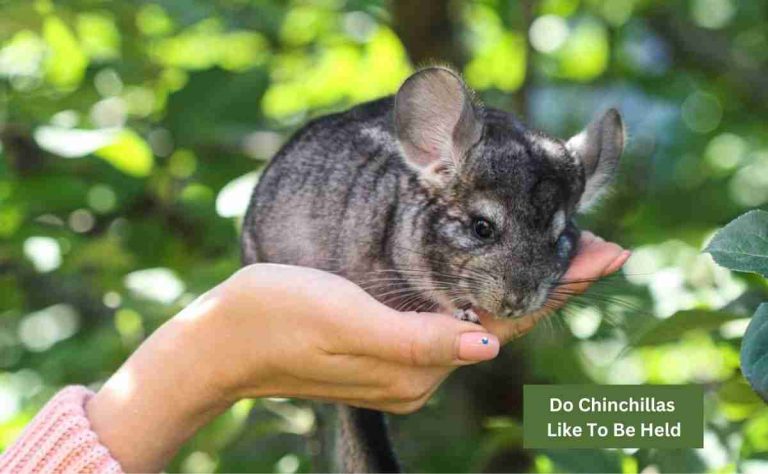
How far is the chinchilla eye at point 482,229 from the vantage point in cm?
192

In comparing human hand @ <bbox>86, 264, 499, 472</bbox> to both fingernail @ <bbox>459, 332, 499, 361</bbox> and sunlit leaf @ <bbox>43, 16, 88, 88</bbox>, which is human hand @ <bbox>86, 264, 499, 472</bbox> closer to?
fingernail @ <bbox>459, 332, 499, 361</bbox>

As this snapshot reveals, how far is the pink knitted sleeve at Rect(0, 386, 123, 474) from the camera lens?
1910 mm

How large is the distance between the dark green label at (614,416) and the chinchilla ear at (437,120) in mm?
449

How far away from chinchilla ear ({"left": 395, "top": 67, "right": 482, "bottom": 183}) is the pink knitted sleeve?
0.77 meters

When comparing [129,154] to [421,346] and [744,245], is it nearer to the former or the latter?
[421,346]

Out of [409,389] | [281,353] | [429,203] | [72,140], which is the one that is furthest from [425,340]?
[72,140]

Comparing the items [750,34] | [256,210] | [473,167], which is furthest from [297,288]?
[750,34]

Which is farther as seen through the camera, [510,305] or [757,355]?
[510,305]

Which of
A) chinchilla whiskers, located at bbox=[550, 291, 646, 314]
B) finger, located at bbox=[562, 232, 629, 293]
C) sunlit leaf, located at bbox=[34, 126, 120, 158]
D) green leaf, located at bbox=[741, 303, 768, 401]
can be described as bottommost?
chinchilla whiskers, located at bbox=[550, 291, 646, 314]

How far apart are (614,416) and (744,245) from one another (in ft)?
2.13

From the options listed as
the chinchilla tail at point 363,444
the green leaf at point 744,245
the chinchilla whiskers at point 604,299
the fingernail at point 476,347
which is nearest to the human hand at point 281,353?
the fingernail at point 476,347

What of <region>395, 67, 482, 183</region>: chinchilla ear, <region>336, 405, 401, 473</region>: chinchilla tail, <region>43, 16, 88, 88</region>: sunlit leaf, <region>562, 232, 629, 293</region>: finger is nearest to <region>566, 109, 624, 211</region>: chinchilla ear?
<region>562, 232, 629, 293</region>: finger

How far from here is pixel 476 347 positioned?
68.3 inches

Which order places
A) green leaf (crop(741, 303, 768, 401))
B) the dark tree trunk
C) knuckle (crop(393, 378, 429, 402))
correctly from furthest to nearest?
the dark tree trunk, knuckle (crop(393, 378, 429, 402)), green leaf (crop(741, 303, 768, 401))
